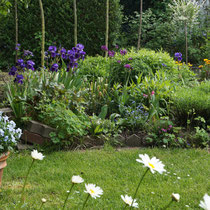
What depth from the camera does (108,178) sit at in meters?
3.01

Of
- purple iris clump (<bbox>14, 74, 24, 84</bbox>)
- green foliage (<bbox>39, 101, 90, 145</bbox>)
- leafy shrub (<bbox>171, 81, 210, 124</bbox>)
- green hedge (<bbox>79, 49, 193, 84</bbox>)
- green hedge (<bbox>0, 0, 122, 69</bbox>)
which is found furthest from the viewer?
green hedge (<bbox>0, 0, 122, 69</bbox>)

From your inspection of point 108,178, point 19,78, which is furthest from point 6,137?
point 19,78

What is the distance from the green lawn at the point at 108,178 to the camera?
8.48 ft

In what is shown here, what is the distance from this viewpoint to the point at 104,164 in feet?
11.0

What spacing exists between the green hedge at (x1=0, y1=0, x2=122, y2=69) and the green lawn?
5103 mm

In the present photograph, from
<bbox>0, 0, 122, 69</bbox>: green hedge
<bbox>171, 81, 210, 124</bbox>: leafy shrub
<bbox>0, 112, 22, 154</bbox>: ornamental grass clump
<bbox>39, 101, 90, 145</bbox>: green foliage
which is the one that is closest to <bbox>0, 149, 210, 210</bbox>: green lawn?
<bbox>39, 101, 90, 145</bbox>: green foliage

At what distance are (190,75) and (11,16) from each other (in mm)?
4956

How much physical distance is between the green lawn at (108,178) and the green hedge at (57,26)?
16.7ft

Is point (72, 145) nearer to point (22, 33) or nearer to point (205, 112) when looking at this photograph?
point (205, 112)

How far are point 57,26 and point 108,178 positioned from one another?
6007 millimetres

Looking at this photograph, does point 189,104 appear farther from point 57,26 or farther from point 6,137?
point 57,26

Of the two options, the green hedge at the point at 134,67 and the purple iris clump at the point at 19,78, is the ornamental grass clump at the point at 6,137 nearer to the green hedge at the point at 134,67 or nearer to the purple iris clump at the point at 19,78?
the purple iris clump at the point at 19,78

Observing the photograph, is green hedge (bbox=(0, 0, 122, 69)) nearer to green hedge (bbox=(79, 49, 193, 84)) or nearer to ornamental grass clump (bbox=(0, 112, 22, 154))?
green hedge (bbox=(79, 49, 193, 84))

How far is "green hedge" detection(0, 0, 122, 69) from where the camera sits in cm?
806
